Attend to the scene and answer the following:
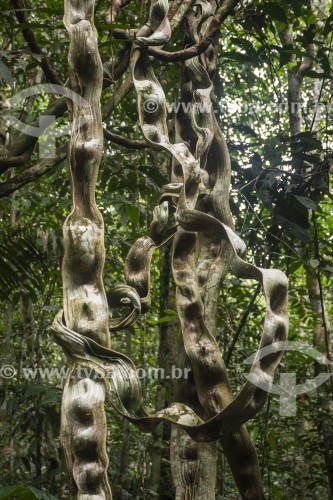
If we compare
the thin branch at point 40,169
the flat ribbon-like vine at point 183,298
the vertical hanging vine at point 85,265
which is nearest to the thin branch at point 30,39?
the thin branch at point 40,169

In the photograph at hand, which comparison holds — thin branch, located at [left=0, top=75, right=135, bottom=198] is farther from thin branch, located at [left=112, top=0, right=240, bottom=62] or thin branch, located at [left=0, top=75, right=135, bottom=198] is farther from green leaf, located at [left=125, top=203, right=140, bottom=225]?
green leaf, located at [left=125, top=203, right=140, bottom=225]

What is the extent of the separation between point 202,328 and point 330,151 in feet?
3.23

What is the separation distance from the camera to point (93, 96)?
2.78ft

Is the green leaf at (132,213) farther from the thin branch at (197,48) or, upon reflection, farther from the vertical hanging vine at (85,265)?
the vertical hanging vine at (85,265)

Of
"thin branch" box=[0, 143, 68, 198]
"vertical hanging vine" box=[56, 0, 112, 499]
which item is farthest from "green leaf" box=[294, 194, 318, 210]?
"vertical hanging vine" box=[56, 0, 112, 499]

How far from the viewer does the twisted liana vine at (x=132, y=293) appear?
2.09 feet

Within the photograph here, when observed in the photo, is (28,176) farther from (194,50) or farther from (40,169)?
(194,50)

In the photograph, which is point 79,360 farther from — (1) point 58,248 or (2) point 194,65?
(1) point 58,248

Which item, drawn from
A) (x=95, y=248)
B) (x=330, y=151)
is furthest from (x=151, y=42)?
(x=330, y=151)

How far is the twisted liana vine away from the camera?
637mm

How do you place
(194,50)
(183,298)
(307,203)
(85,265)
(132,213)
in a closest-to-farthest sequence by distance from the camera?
(85,265), (183,298), (194,50), (307,203), (132,213)

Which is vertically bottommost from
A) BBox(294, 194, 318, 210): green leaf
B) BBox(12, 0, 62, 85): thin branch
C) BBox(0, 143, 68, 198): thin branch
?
BBox(0, 143, 68, 198): thin branch

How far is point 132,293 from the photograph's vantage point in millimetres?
814

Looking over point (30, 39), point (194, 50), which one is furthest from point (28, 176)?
point (194, 50)
